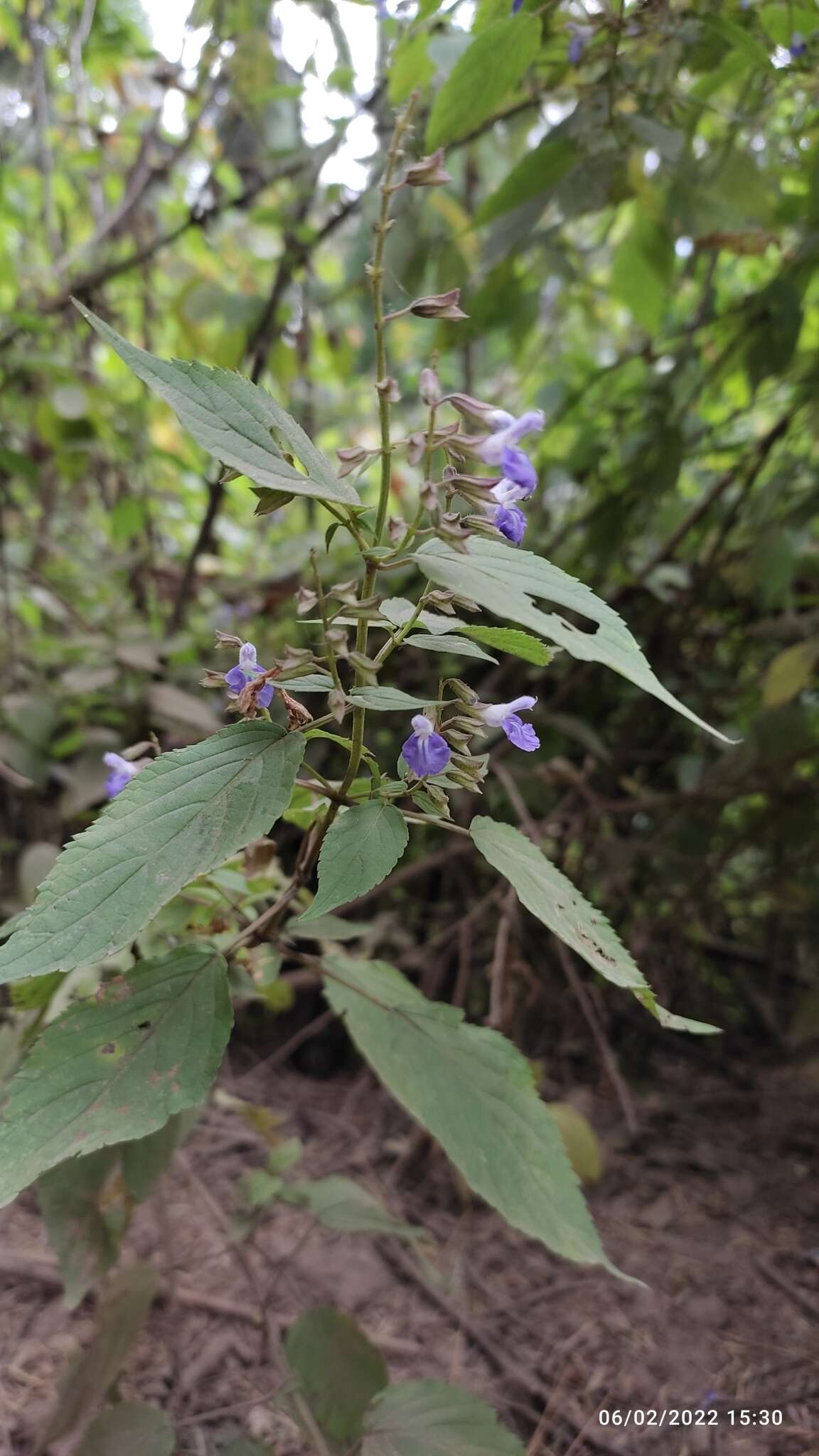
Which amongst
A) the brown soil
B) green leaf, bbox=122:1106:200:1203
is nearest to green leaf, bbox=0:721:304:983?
green leaf, bbox=122:1106:200:1203

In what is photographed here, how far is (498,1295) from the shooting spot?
1300 mm

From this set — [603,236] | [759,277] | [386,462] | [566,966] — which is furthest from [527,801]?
[759,277]

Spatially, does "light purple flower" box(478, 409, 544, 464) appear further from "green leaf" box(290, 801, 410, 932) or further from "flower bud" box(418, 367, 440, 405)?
"green leaf" box(290, 801, 410, 932)

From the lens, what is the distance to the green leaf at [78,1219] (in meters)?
0.84

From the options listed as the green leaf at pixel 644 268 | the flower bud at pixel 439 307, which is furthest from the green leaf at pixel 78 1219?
the green leaf at pixel 644 268

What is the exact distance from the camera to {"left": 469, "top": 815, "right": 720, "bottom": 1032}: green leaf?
605 millimetres

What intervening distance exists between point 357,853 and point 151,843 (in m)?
0.14

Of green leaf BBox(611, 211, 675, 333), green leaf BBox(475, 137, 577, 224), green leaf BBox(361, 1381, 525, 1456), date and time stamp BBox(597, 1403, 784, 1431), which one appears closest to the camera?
green leaf BBox(361, 1381, 525, 1456)

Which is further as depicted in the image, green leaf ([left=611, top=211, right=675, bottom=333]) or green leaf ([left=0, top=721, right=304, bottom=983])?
green leaf ([left=611, top=211, right=675, bottom=333])

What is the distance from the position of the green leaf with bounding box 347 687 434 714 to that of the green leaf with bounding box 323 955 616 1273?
0.34 m

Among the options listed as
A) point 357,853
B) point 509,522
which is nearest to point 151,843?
point 357,853

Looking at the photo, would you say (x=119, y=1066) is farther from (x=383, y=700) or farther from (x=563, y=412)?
(x=563, y=412)

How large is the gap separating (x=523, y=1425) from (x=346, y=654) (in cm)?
101

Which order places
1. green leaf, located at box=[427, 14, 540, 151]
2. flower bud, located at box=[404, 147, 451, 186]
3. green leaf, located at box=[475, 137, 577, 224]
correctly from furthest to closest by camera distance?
Result: green leaf, located at box=[475, 137, 577, 224] < green leaf, located at box=[427, 14, 540, 151] < flower bud, located at box=[404, 147, 451, 186]
